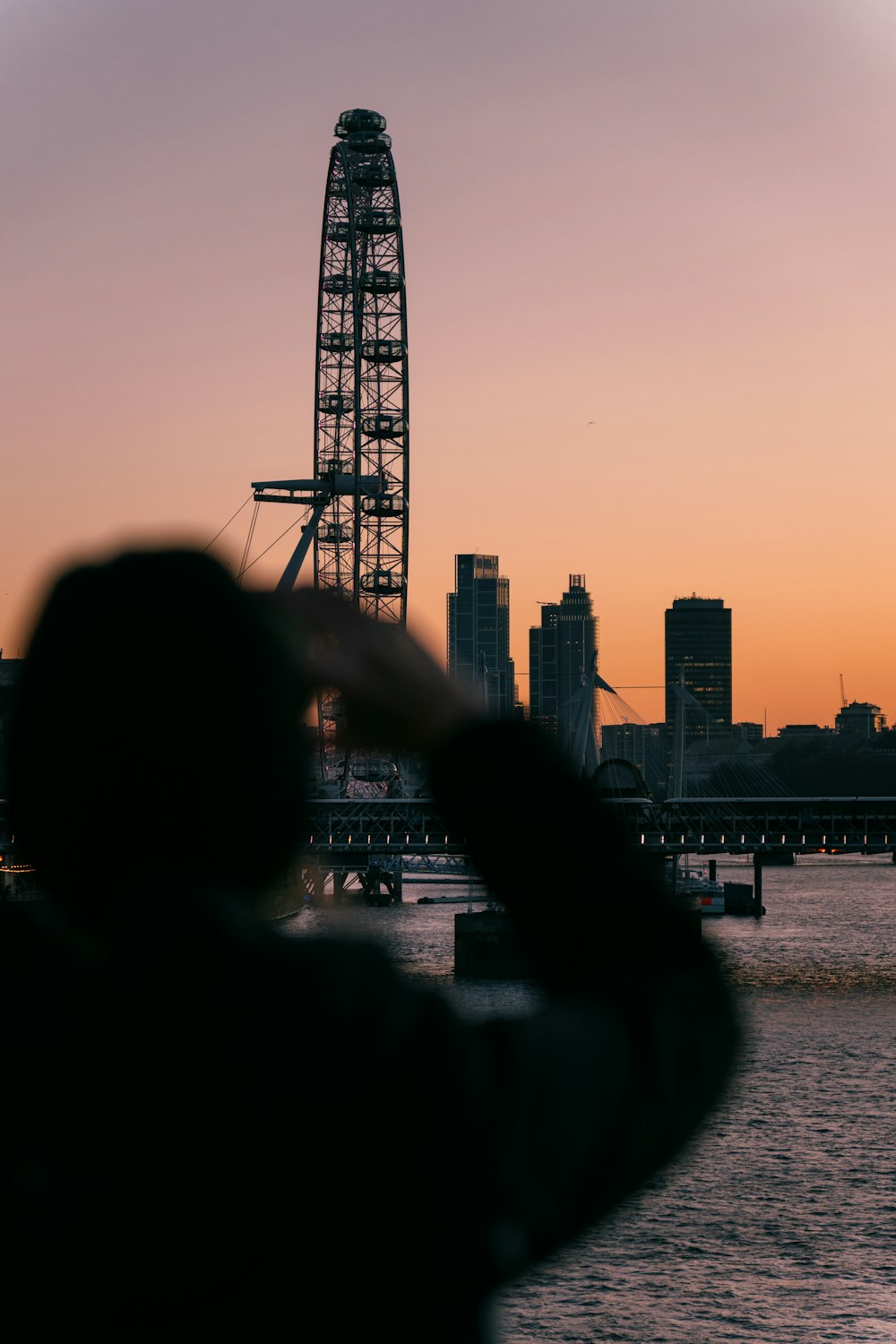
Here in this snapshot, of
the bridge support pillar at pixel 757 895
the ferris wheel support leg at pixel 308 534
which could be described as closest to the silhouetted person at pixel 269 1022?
the ferris wheel support leg at pixel 308 534

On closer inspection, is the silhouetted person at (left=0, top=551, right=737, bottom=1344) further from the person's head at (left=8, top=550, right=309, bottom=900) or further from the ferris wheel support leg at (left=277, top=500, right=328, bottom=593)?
the ferris wheel support leg at (left=277, top=500, right=328, bottom=593)

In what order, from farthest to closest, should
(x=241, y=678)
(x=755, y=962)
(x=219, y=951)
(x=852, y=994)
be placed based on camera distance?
(x=755, y=962) → (x=852, y=994) → (x=241, y=678) → (x=219, y=951)

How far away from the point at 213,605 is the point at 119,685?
0.24 feet

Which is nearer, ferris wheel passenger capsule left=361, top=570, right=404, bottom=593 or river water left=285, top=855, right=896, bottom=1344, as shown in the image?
river water left=285, top=855, right=896, bottom=1344

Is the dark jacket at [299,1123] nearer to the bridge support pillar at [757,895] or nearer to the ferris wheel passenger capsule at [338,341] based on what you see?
the ferris wheel passenger capsule at [338,341]

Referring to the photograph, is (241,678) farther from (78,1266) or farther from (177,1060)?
(78,1266)

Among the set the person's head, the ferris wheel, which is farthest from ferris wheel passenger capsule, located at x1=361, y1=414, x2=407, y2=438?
the person's head

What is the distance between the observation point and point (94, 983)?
911 mm

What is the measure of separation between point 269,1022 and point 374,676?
0.79 ft

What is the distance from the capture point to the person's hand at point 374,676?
1.00 meters

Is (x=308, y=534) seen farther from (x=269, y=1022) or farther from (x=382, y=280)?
(x=269, y=1022)

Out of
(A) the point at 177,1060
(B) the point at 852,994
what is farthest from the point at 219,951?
(B) the point at 852,994

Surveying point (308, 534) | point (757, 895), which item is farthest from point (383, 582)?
point (757, 895)

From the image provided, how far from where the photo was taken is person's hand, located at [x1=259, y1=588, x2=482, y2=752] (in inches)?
→ 39.4
